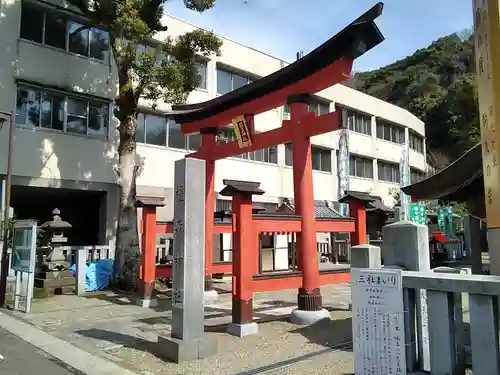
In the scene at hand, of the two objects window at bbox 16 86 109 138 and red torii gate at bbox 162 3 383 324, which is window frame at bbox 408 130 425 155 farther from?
red torii gate at bbox 162 3 383 324

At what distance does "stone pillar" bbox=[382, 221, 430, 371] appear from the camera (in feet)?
14.2

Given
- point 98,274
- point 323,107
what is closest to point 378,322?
point 98,274

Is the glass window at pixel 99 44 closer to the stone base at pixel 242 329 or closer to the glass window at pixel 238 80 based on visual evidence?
the glass window at pixel 238 80

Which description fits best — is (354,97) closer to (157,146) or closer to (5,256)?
(157,146)

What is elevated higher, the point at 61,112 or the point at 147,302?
the point at 61,112

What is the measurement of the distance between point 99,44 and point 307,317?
1442 centimetres

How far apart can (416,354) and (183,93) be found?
11816 mm

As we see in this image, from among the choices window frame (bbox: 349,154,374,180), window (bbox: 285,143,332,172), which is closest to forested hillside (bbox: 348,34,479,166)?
window frame (bbox: 349,154,374,180)

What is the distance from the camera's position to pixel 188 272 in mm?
6875

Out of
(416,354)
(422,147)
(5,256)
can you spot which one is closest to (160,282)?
(5,256)

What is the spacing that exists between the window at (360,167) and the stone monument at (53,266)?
2016cm

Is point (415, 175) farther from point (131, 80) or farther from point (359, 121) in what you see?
point (131, 80)

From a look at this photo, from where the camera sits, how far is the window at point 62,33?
54.3 ft

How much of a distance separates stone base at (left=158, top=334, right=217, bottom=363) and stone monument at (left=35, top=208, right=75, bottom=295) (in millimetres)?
7990
